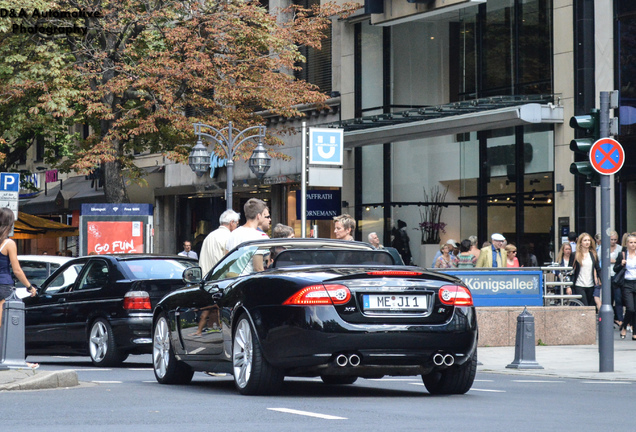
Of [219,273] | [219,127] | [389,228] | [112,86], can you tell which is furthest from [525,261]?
[219,273]

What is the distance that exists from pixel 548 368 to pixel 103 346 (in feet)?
18.0

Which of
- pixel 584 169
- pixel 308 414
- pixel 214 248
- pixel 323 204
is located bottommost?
pixel 308 414

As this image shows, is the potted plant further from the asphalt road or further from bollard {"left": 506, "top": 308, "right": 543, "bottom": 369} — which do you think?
the asphalt road

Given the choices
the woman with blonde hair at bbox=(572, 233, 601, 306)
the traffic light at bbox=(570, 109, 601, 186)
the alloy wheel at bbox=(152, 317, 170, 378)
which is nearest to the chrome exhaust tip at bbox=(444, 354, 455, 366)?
the alloy wheel at bbox=(152, 317, 170, 378)

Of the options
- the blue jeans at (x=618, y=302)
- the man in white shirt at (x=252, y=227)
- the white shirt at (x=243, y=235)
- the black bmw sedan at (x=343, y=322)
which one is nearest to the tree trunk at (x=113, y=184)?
the blue jeans at (x=618, y=302)

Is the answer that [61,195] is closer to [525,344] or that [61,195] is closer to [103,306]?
[103,306]

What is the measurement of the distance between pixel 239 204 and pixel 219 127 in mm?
8875

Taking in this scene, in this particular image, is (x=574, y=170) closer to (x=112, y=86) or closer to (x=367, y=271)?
(x=367, y=271)

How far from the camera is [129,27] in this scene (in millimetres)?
28812

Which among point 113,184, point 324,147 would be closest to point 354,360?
point 324,147

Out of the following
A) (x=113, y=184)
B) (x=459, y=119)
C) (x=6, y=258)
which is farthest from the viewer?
(x=113, y=184)

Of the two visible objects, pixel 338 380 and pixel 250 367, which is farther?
pixel 338 380

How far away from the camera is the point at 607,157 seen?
13867mm

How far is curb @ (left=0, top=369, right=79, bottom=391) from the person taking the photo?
414 inches
